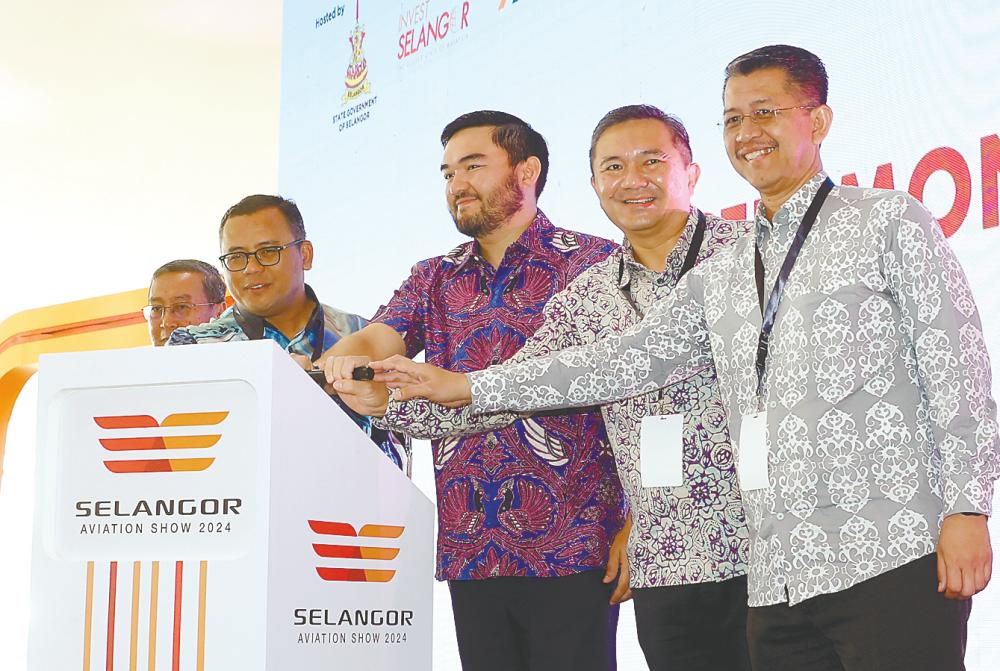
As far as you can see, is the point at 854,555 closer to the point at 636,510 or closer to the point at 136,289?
the point at 636,510

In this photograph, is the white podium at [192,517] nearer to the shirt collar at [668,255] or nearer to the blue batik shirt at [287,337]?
the shirt collar at [668,255]

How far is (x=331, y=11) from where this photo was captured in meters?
4.35

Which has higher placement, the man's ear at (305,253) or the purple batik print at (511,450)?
the man's ear at (305,253)

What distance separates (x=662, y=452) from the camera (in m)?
2.05

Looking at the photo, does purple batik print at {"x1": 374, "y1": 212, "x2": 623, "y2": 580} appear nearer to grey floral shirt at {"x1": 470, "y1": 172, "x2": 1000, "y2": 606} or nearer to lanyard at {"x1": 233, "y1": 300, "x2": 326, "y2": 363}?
lanyard at {"x1": 233, "y1": 300, "x2": 326, "y2": 363}

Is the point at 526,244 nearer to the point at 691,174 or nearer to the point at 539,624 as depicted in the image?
the point at 691,174

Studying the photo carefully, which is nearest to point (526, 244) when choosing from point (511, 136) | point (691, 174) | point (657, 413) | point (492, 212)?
point (492, 212)

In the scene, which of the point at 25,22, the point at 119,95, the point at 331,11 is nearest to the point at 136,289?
the point at 119,95

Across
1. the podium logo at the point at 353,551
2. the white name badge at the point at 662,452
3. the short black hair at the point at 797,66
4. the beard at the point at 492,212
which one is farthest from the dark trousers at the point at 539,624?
the short black hair at the point at 797,66

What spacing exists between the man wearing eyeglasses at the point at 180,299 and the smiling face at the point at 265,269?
2.76 feet

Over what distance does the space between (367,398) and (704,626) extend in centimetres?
72

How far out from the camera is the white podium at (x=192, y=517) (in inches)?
58.0

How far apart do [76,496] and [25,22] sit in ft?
14.6

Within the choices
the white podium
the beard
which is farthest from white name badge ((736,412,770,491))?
the beard
